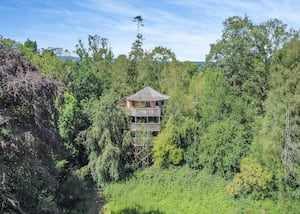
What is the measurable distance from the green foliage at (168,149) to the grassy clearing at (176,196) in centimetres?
62

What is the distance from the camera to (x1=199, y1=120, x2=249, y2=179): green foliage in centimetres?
1711

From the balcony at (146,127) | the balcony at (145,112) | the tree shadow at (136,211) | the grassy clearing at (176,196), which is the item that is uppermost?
the balcony at (145,112)

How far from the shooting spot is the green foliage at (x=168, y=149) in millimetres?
18984

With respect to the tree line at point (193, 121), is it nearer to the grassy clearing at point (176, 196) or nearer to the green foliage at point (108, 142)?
the green foliage at point (108, 142)

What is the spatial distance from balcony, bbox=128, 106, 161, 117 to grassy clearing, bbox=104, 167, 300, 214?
4.09 meters

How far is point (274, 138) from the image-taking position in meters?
15.3

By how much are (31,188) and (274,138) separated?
42.0 ft

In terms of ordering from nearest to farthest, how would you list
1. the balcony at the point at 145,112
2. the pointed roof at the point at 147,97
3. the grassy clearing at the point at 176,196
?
the grassy clearing at the point at 176,196 < the balcony at the point at 145,112 < the pointed roof at the point at 147,97

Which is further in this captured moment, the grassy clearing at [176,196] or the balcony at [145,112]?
the balcony at [145,112]

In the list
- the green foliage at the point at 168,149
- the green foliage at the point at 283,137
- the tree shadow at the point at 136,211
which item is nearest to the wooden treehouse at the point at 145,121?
the green foliage at the point at 168,149

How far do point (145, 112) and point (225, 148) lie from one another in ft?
21.4

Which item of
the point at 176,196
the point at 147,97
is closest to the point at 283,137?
the point at 176,196

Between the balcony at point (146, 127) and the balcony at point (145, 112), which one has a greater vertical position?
the balcony at point (145, 112)

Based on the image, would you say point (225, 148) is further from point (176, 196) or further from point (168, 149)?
point (176, 196)
